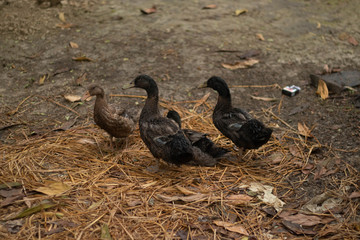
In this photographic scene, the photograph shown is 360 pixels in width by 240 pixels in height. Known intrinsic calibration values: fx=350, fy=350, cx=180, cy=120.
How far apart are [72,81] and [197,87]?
208 cm

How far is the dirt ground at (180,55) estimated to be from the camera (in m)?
5.07

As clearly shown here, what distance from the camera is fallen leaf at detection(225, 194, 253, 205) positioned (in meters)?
3.59

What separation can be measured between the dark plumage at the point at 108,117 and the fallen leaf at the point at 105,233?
4.88 ft

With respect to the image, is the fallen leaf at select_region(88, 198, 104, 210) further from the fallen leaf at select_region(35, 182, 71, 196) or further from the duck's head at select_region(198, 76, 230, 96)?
the duck's head at select_region(198, 76, 230, 96)

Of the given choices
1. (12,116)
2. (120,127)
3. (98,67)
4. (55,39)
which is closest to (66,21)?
(55,39)

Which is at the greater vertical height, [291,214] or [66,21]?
[66,21]

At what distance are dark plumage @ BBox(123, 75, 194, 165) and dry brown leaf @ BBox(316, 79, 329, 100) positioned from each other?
8.96 ft

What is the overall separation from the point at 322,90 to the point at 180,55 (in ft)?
8.51

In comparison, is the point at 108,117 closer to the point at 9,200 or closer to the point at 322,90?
the point at 9,200

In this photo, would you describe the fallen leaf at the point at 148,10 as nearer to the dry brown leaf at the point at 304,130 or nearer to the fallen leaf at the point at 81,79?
the fallen leaf at the point at 81,79

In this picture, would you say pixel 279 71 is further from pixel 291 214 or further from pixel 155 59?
pixel 291 214

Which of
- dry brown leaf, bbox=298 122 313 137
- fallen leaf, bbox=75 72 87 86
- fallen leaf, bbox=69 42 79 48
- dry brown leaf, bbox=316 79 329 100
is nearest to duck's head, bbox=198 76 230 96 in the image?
dry brown leaf, bbox=298 122 313 137

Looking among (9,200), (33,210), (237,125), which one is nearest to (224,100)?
(237,125)

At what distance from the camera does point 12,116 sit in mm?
5000
